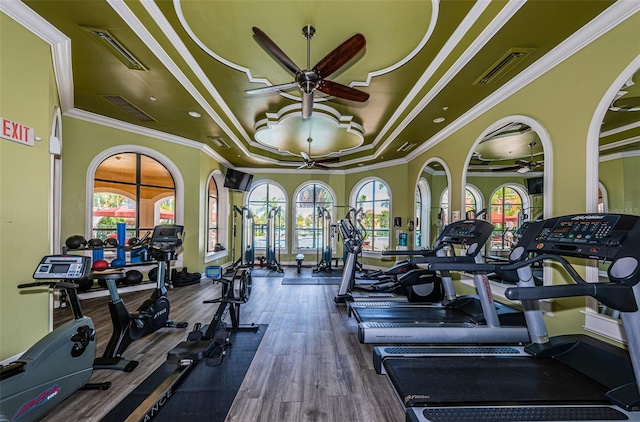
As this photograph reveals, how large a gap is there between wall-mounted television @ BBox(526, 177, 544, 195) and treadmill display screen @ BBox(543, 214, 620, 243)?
1.38 m

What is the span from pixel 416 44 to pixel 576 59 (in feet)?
4.79

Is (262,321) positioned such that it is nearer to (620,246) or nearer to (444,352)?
(444,352)

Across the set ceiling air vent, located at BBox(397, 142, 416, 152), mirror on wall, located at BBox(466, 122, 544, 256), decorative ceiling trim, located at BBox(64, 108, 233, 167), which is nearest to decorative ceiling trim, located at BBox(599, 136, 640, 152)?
mirror on wall, located at BBox(466, 122, 544, 256)

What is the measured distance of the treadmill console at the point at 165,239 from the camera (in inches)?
132

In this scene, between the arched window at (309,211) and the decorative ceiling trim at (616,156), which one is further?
the arched window at (309,211)

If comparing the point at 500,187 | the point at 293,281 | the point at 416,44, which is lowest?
the point at 293,281

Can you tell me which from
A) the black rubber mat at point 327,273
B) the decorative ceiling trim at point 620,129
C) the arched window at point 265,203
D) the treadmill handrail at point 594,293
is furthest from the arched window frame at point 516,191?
the arched window at point 265,203

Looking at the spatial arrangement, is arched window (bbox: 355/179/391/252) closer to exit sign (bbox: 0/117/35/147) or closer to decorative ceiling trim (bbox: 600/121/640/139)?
decorative ceiling trim (bbox: 600/121/640/139)

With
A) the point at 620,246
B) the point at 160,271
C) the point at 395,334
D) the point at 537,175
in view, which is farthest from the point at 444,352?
the point at 160,271

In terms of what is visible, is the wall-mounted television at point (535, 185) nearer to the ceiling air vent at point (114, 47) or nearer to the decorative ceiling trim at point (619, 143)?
the decorative ceiling trim at point (619, 143)

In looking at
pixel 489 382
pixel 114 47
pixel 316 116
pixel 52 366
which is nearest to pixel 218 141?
pixel 316 116

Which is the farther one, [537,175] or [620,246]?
[537,175]

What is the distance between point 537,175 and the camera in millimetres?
3174

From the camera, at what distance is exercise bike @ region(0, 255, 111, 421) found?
5.48ft
